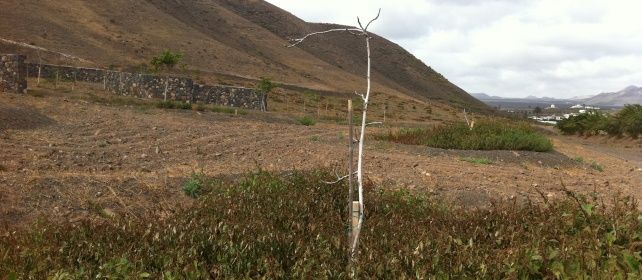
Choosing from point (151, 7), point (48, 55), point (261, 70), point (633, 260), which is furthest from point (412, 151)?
point (151, 7)

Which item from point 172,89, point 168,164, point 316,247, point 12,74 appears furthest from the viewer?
point 172,89

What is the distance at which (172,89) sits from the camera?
29453 mm

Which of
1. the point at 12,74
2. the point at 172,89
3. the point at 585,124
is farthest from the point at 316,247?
the point at 585,124

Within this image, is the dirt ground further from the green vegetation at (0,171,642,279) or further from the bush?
the bush

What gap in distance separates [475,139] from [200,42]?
47.7 meters

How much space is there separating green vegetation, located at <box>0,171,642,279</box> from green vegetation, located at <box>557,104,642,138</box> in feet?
92.5

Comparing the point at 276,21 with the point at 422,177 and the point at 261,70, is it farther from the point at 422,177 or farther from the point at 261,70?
the point at 422,177

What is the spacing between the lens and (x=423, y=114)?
Answer: 159 feet

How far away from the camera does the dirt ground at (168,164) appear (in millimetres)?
6969

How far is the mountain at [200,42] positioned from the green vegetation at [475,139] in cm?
2947

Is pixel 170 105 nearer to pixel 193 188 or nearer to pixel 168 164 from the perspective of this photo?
pixel 168 164

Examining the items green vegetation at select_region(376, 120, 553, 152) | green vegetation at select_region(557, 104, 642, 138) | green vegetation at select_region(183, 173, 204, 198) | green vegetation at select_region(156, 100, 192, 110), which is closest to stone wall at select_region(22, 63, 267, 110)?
green vegetation at select_region(156, 100, 192, 110)

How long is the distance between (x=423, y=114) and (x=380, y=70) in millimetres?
47998

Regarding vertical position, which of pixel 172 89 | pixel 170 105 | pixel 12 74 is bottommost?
pixel 170 105
